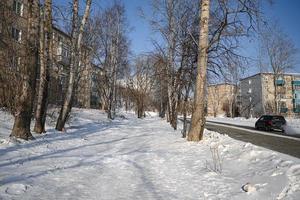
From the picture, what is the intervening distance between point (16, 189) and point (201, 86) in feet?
30.7

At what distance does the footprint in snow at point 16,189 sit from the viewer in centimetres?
544

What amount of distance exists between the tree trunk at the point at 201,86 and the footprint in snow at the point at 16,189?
8.96 m

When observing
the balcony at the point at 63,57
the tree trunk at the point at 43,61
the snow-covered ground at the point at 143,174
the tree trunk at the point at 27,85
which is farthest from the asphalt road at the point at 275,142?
the balcony at the point at 63,57

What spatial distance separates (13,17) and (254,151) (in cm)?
1622

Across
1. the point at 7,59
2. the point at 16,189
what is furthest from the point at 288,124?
the point at 16,189

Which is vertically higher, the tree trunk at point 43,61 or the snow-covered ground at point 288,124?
the tree trunk at point 43,61

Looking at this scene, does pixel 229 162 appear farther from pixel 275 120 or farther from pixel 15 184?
pixel 275 120

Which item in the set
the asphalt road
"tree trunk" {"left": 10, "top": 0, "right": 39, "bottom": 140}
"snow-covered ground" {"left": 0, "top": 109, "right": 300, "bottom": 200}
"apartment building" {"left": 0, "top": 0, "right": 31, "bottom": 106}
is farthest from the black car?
"tree trunk" {"left": 10, "top": 0, "right": 39, "bottom": 140}

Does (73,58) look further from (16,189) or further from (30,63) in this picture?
(16,189)

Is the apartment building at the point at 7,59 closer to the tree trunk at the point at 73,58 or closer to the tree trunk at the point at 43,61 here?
the tree trunk at the point at 43,61

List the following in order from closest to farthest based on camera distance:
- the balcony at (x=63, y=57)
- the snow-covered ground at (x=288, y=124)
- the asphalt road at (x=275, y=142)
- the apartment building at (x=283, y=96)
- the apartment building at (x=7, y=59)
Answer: the asphalt road at (x=275, y=142)
the apartment building at (x=7, y=59)
the balcony at (x=63, y=57)
the snow-covered ground at (x=288, y=124)
the apartment building at (x=283, y=96)

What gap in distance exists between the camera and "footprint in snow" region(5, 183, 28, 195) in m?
5.44

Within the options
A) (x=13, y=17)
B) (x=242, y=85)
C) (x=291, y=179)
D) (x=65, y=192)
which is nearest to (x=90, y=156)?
(x=65, y=192)

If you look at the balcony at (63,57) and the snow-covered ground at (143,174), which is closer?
the snow-covered ground at (143,174)
